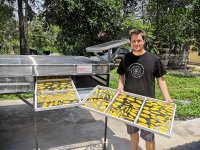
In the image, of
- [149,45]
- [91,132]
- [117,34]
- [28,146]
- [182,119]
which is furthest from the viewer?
[149,45]

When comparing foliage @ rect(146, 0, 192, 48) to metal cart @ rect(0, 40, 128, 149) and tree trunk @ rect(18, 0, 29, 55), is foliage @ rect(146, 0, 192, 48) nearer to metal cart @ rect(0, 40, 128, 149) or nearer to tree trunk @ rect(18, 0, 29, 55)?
tree trunk @ rect(18, 0, 29, 55)

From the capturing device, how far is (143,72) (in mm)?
2689

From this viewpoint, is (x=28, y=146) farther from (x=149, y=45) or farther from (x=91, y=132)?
(x=149, y=45)

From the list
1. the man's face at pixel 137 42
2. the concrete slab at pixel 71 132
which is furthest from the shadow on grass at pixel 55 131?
the man's face at pixel 137 42

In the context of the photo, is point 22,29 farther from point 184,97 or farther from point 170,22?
point 184,97

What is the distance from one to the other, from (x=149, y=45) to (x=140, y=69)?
12.0 metres

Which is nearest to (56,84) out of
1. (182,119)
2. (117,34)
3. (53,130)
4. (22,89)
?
(22,89)

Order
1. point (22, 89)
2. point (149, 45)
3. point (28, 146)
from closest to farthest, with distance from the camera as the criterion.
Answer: point (22, 89), point (28, 146), point (149, 45)

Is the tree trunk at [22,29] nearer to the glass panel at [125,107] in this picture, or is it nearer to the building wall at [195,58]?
the glass panel at [125,107]

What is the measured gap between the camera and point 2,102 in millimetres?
6305

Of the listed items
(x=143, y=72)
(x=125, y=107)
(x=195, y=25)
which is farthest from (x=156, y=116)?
(x=195, y=25)

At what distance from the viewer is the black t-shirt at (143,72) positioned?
2.69 m

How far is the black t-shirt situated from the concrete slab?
57.8 inches

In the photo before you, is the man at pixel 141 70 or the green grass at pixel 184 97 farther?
the green grass at pixel 184 97
